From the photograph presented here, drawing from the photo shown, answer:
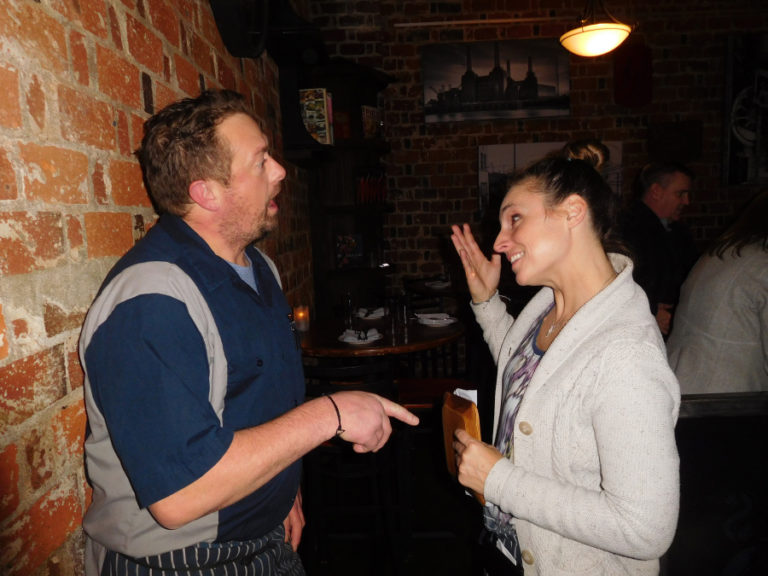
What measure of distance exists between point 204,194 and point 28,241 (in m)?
0.45

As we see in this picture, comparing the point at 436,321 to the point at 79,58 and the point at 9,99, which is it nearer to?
the point at 79,58

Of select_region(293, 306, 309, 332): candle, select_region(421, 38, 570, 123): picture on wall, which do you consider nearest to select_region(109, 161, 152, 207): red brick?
select_region(293, 306, 309, 332): candle

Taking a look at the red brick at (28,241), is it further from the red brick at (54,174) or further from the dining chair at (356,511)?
the dining chair at (356,511)

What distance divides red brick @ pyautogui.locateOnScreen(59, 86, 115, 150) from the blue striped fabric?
2.89 feet

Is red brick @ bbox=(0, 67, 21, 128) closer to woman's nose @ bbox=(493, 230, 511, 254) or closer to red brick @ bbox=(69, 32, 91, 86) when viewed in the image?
red brick @ bbox=(69, 32, 91, 86)

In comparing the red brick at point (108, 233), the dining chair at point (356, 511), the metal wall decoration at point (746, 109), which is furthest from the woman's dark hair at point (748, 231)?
the metal wall decoration at point (746, 109)

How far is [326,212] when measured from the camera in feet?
13.8

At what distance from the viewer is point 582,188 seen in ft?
4.53

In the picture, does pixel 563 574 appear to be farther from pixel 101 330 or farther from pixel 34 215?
pixel 34 215

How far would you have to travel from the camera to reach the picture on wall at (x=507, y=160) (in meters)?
5.14

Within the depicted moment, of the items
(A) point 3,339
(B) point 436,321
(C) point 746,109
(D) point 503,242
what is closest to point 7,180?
(A) point 3,339

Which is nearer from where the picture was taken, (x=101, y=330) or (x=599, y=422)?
(x=101, y=330)

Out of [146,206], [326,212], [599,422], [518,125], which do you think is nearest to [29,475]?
[146,206]

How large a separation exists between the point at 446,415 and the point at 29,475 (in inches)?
37.6
